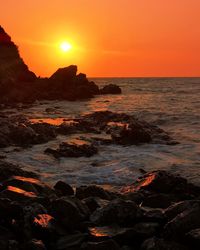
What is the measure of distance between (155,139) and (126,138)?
1672mm

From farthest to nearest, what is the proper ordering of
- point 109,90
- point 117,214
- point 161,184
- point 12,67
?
1. point 109,90
2. point 12,67
3. point 161,184
4. point 117,214

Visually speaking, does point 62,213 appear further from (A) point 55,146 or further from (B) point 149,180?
(A) point 55,146

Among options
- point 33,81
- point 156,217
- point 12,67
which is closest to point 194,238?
point 156,217

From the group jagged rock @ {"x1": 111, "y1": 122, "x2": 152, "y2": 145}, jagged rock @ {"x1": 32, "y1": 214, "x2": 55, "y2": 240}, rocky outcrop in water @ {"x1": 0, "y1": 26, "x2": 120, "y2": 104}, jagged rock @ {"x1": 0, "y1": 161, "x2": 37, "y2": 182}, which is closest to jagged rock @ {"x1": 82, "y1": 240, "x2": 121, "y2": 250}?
jagged rock @ {"x1": 32, "y1": 214, "x2": 55, "y2": 240}

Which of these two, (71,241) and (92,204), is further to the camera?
(92,204)

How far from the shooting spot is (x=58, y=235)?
717cm

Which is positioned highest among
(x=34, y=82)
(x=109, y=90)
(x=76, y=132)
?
(x=34, y=82)

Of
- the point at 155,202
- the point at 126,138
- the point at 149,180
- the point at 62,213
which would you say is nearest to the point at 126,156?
the point at 126,138

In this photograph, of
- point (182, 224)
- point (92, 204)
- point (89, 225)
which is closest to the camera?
point (182, 224)

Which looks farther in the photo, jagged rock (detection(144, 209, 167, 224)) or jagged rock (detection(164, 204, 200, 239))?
jagged rock (detection(144, 209, 167, 224))

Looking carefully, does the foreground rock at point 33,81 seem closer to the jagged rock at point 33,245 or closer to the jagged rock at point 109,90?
the jagged rock at point 109,90

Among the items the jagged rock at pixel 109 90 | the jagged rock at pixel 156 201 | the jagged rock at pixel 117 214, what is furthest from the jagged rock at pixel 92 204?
the jagged rock at pixel 109 90

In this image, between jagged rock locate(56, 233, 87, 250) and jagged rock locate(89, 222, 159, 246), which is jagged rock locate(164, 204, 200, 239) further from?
jagged rock locate(56, 233, 87, 250)

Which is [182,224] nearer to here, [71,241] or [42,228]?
[71,241]
